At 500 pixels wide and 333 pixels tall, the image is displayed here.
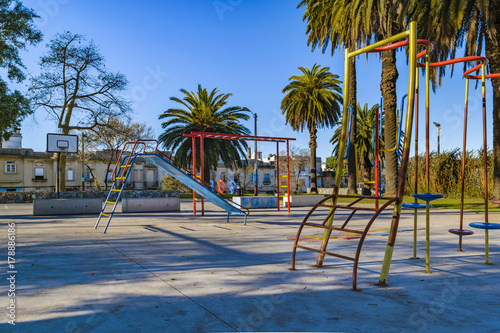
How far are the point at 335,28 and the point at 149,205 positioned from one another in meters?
13.2

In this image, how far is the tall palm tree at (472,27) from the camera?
14.8 meters

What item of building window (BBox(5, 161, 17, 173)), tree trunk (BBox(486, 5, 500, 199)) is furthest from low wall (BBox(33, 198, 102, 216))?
building window (BBox(5, 161, 17, 173))

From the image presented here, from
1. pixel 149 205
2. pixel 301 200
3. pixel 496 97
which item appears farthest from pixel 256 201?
pixel 496 97

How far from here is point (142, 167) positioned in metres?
58.7

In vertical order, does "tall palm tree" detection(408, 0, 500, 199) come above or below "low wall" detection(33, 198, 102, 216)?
above

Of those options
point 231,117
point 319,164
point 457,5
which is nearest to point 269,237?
point 457,5

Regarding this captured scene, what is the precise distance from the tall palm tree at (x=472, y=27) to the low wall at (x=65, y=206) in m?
15.1

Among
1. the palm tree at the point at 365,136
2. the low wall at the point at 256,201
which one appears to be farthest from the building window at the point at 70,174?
the low wall at the point at 256,201

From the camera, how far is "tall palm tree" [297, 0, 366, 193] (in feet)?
63.7

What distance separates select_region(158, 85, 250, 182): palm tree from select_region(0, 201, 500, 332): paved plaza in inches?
883

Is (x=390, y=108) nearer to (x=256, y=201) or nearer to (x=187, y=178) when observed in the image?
(x=256, y=201)

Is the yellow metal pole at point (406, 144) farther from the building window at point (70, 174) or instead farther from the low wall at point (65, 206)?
the building window at point (70, 174)

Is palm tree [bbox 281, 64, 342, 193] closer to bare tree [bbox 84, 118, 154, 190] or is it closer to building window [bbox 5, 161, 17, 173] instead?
bare tree [bbox 84, 118, 154, 190]

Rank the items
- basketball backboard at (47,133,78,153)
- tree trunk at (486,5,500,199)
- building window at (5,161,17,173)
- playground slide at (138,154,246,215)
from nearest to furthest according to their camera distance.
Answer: playground slide at (138,154,246,215), tree trunk at (486,5,500,199), basketball backboard at (47,133,78,153), building window at (5,161,17,173)
